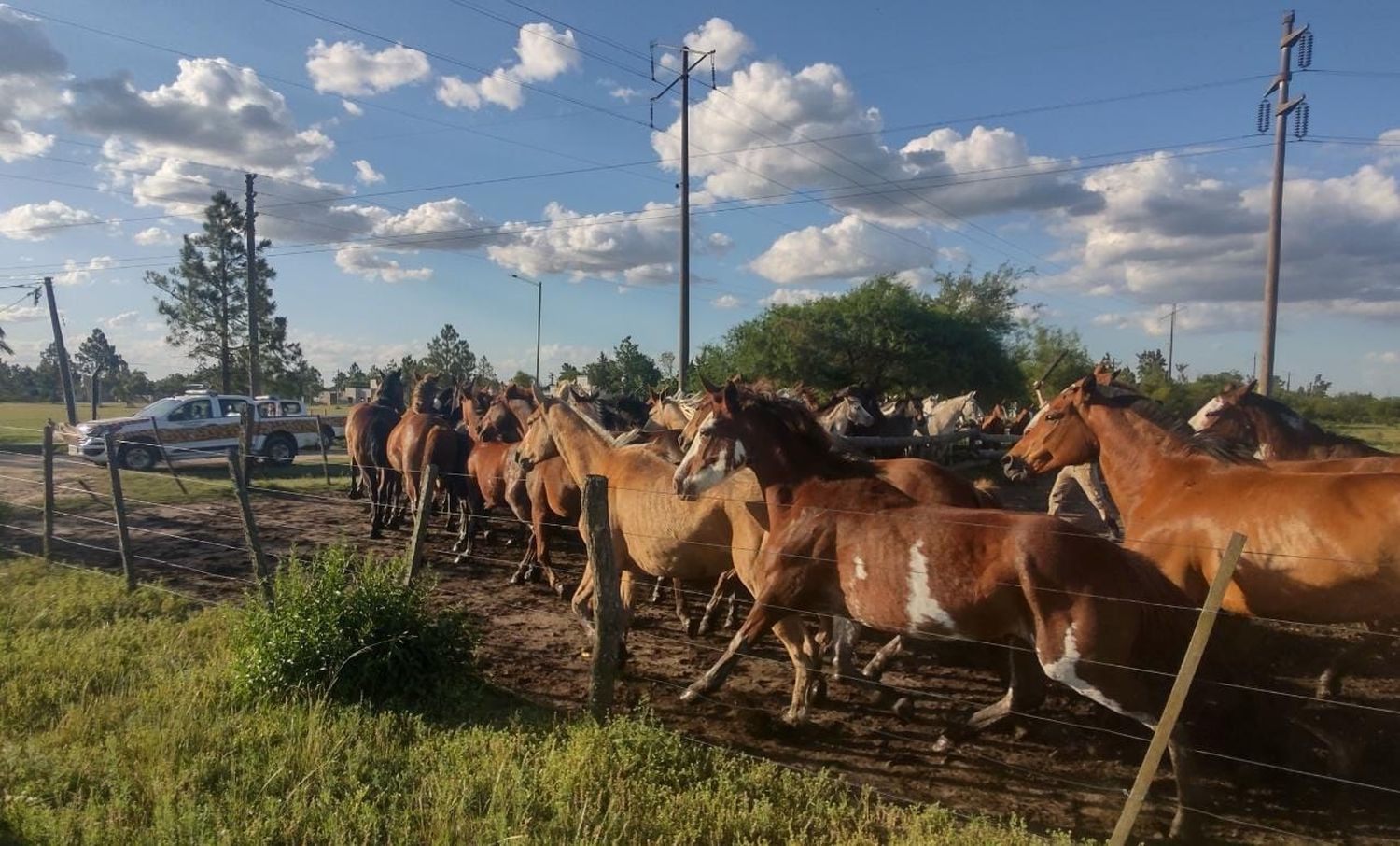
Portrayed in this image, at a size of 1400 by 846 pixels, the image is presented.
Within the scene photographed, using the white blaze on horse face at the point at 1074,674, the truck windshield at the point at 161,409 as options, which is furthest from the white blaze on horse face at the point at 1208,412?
the truck windshield at the point at 161,409

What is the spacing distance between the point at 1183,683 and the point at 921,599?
1.45 meters

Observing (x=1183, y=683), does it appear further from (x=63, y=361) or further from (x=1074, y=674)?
(x=63, y=361)

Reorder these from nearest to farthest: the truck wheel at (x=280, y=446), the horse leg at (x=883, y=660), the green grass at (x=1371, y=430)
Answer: the horse leg at (x=883, y=660) < the truck wheel at (x=280, y=446) < the green grass at (x=1371, y=430)

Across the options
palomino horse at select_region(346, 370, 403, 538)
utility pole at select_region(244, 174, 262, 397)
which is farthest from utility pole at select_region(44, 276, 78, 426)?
palomino horse at select_region(346, 370, 403, 538)

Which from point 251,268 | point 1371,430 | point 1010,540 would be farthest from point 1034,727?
point 1371,430

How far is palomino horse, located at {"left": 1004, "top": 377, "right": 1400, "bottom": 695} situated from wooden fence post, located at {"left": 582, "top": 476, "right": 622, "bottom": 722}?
148 inches

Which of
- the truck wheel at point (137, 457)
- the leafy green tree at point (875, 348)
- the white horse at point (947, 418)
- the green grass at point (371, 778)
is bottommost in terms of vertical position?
the green grass at point (371, 778)

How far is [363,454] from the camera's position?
1429 centimetres

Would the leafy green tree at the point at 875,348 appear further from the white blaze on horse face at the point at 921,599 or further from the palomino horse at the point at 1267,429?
the white blaze on horse face at the point at 921,599

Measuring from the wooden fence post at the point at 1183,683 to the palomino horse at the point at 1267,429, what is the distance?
674 cm

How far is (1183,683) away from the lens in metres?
3.29

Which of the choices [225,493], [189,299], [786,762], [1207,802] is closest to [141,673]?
[786,762]

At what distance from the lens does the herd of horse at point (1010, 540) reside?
13.8 feet

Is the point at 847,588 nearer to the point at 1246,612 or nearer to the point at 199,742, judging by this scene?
the point at 1246,612
